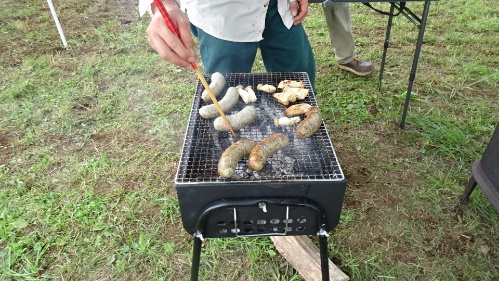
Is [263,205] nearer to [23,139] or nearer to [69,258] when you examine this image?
[69,258]

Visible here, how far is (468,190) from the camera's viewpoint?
3.06m

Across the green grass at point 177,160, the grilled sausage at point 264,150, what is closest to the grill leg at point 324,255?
the grilled sausage at point 264,150

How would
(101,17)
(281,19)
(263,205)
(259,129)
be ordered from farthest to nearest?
(101,17) → (281,19) → (259,129) → (263,205)

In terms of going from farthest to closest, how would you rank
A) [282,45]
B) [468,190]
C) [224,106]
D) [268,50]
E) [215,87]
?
[268,50] → [282,45] → [468,190] → [215,87] → [224,106]

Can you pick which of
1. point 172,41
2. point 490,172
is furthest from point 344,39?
point 172,41

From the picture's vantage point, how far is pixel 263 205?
5.37ft

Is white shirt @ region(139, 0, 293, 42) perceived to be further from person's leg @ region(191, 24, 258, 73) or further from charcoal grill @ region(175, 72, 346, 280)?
charcoal grill @ region(175, 72, 346, 280)

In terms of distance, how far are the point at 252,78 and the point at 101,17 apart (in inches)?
236

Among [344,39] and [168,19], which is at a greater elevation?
[168,19]

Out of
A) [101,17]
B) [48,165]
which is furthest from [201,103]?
[101,17]

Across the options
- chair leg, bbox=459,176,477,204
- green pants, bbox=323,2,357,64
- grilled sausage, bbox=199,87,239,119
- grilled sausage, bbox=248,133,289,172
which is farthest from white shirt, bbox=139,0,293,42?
green pants, bbox=323,2,357,64

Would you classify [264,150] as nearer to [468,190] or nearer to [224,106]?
[224,106]

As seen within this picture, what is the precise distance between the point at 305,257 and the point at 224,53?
1.76 metres

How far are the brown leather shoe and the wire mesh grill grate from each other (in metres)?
2.96
